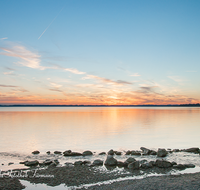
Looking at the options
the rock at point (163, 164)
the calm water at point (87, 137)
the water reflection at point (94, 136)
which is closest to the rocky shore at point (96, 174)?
the rock at point (163, 164)

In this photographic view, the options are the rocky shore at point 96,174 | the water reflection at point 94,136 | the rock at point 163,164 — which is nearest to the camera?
the rocky shore at point 96,174

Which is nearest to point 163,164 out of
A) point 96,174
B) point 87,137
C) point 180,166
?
point 180,166

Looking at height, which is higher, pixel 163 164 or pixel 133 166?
pixel 163 164

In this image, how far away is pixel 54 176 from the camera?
14.3 metres

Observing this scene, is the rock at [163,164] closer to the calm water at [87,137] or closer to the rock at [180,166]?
the rock at [180,166]

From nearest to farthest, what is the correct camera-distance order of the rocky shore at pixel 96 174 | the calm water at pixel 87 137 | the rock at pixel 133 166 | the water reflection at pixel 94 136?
the rocky shore at pixel 96 174, the rock at pixel 133 166, the calm water at pixel 87 137, the water reflection at pixel 94 136

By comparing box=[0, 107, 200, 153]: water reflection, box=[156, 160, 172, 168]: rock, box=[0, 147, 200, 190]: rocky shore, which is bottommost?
box=[0, 107, 200, 153]: water reflection

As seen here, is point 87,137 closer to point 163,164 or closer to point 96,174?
point 163,164

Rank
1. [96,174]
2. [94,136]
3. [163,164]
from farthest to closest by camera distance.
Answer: [94,136], [163,164], [96,174]

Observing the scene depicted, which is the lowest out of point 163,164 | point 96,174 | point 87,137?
point 87,137

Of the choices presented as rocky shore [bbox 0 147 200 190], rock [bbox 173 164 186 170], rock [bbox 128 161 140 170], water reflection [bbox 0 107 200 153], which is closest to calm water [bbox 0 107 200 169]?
water reflection [bbox 0 107 200 153]

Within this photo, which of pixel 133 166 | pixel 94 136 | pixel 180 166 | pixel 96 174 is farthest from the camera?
pixel 94 136

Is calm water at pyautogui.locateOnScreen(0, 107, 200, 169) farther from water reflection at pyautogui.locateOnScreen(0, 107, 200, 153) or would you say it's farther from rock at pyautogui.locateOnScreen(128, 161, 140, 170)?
rock at pyautogui.locateOnScreen(128, 161, 140, 170)

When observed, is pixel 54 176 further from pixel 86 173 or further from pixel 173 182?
pixel 173 182
